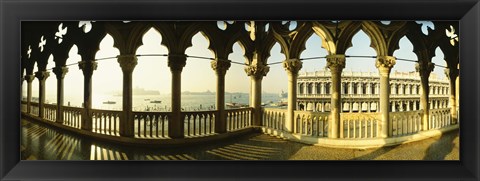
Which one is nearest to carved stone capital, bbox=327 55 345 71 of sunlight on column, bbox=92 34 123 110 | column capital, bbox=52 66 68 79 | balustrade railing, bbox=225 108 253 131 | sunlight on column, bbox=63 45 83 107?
balustrade railing, bbox=225 108 253 131

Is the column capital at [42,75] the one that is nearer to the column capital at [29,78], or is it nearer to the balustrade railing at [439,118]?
the column capital at [29,78]

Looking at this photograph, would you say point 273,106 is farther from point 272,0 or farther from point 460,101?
point 460,101

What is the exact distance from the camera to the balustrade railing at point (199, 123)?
1722 mm

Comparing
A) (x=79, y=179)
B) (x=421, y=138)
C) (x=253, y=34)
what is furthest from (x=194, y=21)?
(x=421, y=138)

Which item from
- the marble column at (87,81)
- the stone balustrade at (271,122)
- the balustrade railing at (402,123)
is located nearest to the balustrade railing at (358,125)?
the stone balustrade at (271,122)

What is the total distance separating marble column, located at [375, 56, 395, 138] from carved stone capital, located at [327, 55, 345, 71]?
0.28m

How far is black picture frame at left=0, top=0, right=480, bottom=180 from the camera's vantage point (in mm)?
1451

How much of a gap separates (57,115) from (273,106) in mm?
1685

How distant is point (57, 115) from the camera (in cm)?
171

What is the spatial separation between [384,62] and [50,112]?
259cm

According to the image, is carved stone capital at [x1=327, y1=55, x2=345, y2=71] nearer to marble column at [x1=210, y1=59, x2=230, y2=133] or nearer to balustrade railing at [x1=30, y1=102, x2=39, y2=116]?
marble column at [x1=210, y1=59, x2=230, y2=133]

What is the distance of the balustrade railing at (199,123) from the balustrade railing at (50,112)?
0.99 m

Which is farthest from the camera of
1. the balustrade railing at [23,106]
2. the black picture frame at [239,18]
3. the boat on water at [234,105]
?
the boat on water at [234,105]

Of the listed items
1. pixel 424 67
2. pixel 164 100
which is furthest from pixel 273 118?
pixel 424 67
